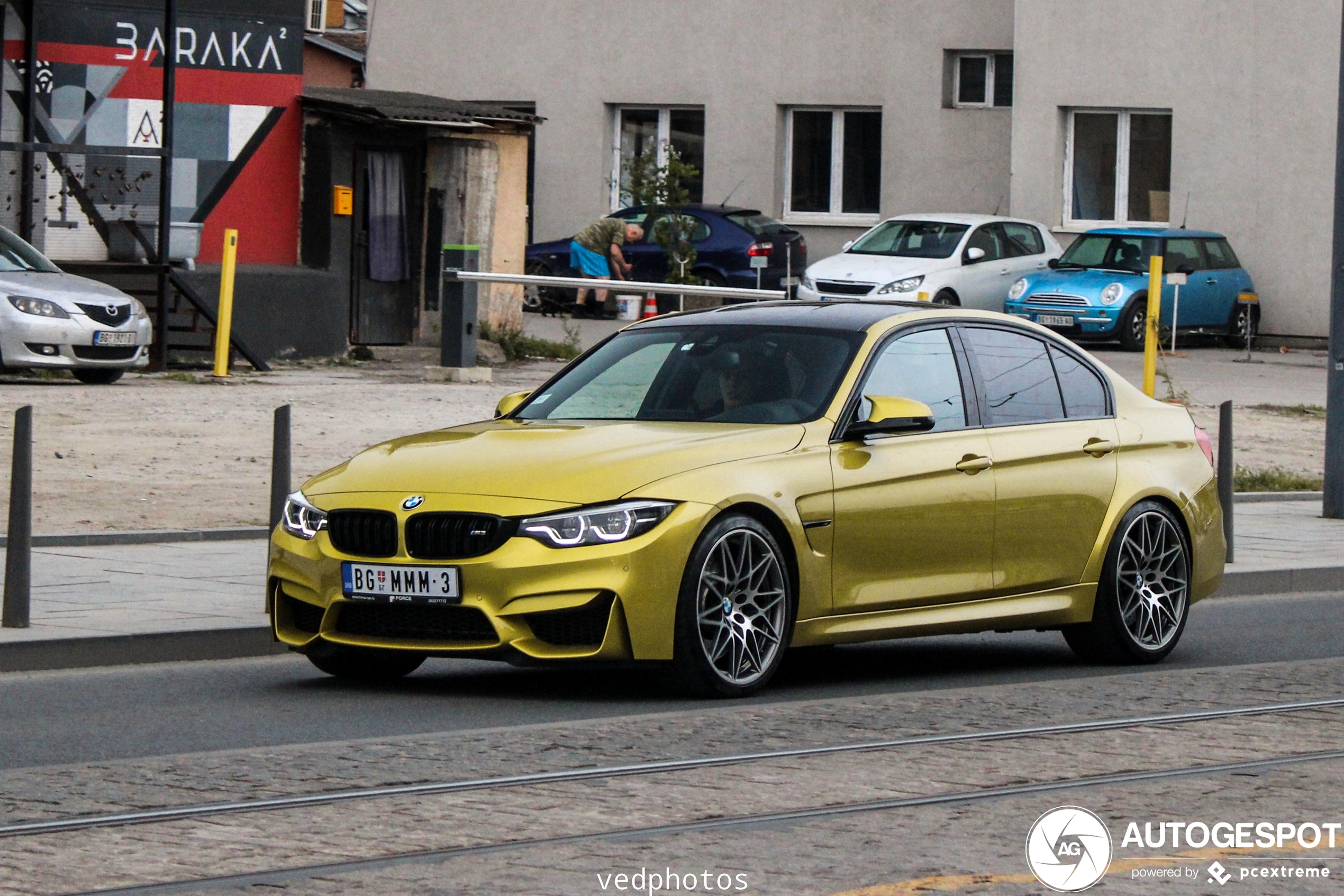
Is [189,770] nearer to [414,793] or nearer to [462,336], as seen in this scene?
[414,793]

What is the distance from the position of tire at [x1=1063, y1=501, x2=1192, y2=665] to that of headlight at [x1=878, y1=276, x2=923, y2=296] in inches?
813

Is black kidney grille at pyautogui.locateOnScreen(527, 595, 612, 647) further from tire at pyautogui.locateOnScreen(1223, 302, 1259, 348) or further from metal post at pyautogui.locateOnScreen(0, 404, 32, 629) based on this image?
tire at pyautogui.locateOnScreen(1223, 302, 1259, 348)

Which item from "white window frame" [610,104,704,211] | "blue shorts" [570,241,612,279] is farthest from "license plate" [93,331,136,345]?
"white window frame" [610,104,704,211]

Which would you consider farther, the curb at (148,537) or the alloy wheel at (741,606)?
the curb at (148,537)

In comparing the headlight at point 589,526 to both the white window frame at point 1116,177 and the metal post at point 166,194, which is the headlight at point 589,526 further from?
the white window frame at point 1116,177

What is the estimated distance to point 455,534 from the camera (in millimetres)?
8023

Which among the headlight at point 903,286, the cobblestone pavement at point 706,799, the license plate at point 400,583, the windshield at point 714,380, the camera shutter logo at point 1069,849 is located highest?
the headlight at point 903,286

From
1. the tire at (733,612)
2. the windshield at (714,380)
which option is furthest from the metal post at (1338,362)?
the tire at (733,612)

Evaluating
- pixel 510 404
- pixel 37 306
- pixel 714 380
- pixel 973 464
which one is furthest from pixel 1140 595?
pixel 37 306

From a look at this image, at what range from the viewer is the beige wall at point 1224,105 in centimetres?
3441

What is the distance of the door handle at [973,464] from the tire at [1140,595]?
0.86 metres

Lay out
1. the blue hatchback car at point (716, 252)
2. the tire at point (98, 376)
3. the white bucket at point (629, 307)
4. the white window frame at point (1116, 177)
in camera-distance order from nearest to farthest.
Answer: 1. the tire at point (98, 376)
2. the white bucket at point (629, 307)
3. the blue hatchback car at point (716, 252)
4. the white window frame at point (1116, 177)

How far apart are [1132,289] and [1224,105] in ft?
19.5

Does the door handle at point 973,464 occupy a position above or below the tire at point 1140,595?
above
